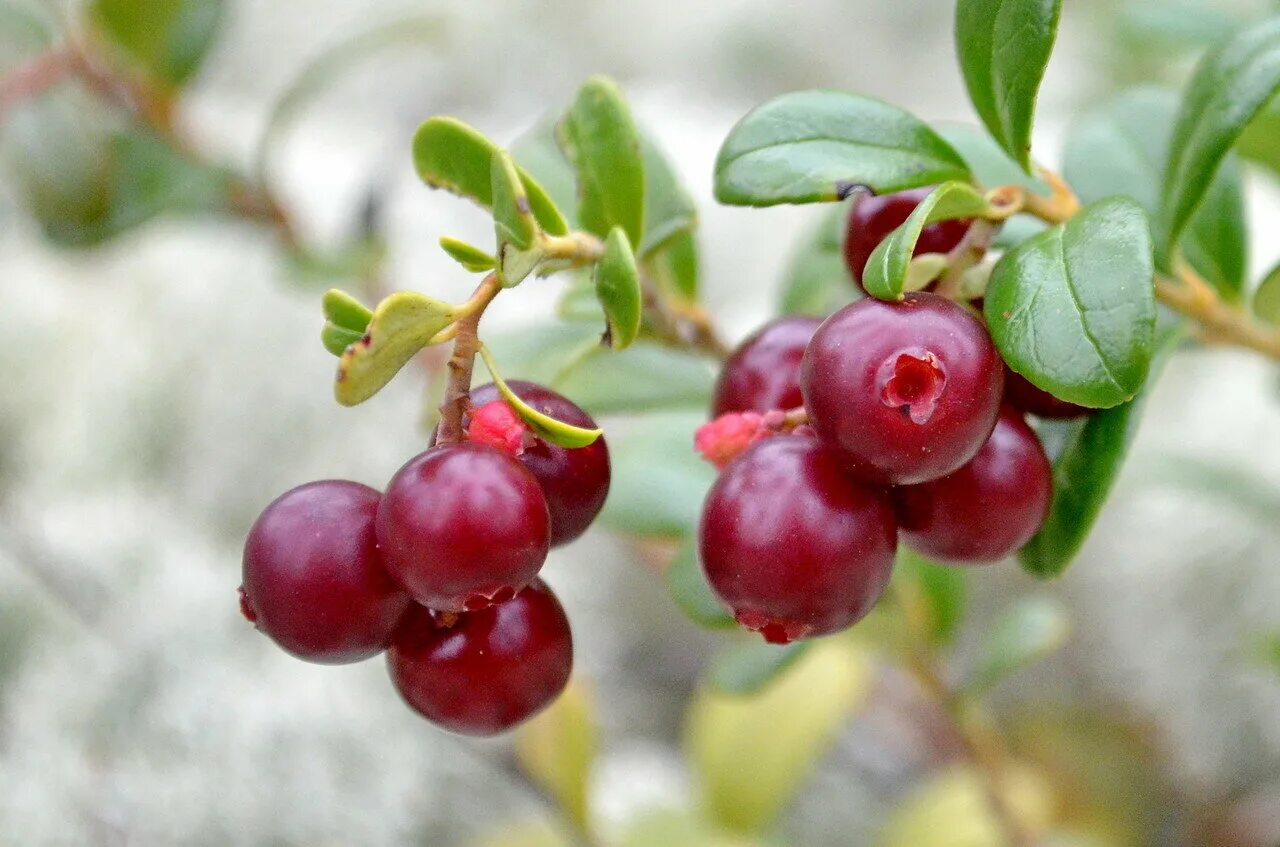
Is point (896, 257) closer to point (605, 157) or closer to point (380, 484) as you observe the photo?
point (605, 157)

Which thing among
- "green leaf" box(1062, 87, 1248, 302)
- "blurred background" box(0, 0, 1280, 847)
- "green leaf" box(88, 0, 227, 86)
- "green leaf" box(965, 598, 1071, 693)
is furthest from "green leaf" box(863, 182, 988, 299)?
"green leaf" box(88, 0, 227, 86)

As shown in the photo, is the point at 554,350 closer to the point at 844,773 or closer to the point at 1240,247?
the point at 1240,247

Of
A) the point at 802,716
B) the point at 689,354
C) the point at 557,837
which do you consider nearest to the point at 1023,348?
the point at 689,354

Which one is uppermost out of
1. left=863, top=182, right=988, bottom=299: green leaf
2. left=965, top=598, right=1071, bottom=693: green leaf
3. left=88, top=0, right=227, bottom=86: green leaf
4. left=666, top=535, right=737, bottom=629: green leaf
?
left=863, top=182, right=988, bottom=299: green leaf

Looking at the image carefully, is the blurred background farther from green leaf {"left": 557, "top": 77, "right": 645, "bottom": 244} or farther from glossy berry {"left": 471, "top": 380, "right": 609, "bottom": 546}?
glossy berry {"left": 471, "top": 380, "right": 609, "bottom": 546}

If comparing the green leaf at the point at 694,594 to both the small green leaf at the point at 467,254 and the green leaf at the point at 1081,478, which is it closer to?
the green leaf at the point at 1081,478
